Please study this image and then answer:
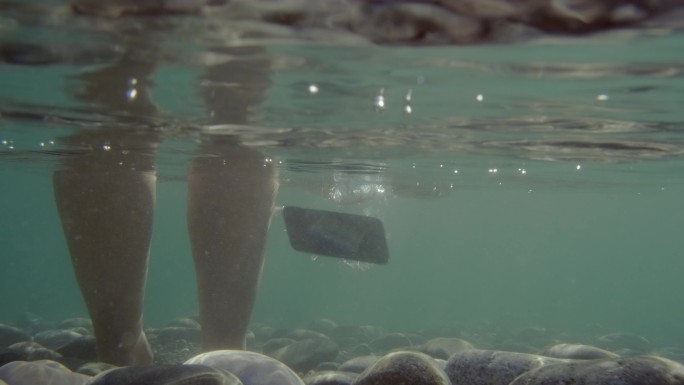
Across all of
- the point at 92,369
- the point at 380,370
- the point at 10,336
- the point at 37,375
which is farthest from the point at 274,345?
the point at 380,370

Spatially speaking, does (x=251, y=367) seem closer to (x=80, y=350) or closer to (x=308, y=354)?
(x=80, y=350)

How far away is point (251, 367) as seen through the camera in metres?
6.22

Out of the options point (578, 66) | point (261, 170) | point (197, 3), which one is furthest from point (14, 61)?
point (578, 66)

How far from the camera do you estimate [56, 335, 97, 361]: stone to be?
9.27m

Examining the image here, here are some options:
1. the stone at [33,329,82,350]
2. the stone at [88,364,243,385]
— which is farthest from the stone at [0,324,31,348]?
the stone at [88,364,243,385]

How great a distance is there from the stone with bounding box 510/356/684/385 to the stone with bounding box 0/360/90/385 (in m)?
4.89

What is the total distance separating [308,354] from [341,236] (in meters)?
3.09

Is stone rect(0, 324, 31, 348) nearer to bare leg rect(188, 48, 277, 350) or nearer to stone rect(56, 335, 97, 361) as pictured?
stone rect(56, 335, 97, 361)

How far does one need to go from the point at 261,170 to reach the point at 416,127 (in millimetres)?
3693

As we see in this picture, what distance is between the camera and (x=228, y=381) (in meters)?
5.18

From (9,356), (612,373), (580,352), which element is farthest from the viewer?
(580,352)

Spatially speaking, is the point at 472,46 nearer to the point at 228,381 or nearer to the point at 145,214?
the point at 228,381

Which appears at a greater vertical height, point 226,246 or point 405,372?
point 226,246

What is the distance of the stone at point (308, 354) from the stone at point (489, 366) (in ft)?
19.6
